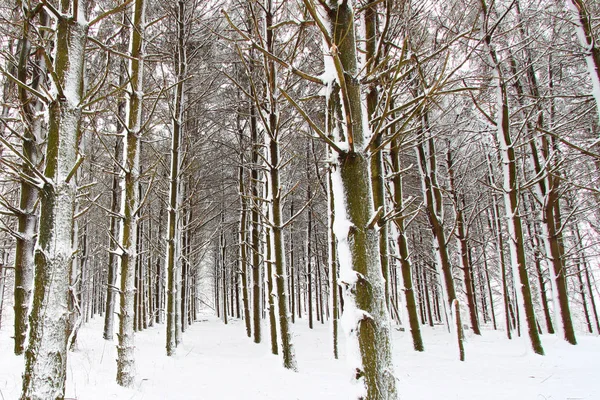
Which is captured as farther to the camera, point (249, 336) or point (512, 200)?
point (249, 336)

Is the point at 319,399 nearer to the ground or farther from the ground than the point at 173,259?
nearer to the ground

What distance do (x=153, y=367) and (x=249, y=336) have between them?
26.0 feet

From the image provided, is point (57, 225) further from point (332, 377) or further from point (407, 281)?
point (407, 281)

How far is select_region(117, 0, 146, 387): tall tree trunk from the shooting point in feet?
15.0

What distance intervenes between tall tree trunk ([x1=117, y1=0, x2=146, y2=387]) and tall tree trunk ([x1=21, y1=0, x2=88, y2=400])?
1753 mm

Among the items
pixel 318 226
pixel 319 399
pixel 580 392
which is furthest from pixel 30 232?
pixel 318 226

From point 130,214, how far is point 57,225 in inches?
99.9

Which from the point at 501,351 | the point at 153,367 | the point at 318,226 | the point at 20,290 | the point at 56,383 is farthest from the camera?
the point at 318,226

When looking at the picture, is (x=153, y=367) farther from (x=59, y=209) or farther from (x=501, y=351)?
(x=501, y=351)

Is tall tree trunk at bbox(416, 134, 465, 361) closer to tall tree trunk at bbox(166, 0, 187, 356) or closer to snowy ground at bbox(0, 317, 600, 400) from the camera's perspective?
snowy ground at bbox(0, 317, 600, 400)

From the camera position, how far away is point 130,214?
16.2 feet

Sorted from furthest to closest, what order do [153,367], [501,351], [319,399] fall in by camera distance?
[501,351] → [153,367] → [319,399]

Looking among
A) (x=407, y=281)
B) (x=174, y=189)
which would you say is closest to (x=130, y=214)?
(x=174, y=189)

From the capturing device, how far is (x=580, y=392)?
13.2 feet
